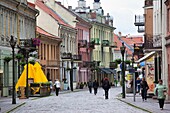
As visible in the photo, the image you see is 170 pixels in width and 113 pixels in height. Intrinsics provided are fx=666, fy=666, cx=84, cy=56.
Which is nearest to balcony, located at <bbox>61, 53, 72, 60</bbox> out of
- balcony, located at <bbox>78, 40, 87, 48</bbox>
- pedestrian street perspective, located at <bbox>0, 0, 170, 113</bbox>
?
pedestrian street perspective, located at <bbox>0, 0, 170, 113</bbox>

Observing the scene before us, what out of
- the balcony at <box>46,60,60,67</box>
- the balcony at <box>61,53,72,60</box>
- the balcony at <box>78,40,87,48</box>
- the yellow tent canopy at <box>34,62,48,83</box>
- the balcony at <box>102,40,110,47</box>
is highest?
the balcony at <box>102,40,110,47</box>

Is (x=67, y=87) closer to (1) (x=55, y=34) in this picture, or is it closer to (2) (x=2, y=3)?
(1) (x=55, y=34)

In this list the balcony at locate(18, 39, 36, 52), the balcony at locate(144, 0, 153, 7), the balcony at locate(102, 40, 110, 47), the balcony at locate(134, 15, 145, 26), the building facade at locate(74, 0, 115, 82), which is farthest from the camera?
the balcony at locate(102, 40, 110, 47)

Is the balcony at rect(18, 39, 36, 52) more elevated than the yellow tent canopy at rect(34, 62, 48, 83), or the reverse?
the balcony at rect(18, 39, 36, 52)

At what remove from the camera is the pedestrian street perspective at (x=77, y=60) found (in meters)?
40.4

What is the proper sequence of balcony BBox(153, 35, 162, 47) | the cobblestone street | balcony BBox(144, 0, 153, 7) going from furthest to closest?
balcony BBox(144, 0, 153, 7) → balcony BBox(153, 35, 162, 47) → the cobblestone street

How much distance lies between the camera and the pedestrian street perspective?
40406mm

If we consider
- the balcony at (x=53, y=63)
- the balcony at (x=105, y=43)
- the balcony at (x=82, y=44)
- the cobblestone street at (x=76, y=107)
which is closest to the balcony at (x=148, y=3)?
the cobblestone street at (x=76, y=107)

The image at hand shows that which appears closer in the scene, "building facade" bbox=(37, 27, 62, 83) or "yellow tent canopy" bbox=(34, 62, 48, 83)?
"yellow tent canopy" bbox=(34, 62, 48, 83)

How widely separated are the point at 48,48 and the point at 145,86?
133 ft

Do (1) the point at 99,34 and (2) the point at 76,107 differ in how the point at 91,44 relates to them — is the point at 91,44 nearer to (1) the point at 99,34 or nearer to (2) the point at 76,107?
(1) the point at 99,34

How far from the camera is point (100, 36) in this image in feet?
388

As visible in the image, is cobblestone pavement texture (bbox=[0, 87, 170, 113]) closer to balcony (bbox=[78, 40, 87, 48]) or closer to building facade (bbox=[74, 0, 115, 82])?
balcony (bbox=[78, 40, 87, 48])

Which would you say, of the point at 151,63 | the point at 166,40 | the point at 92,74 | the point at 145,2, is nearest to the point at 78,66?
the point at 92,74
